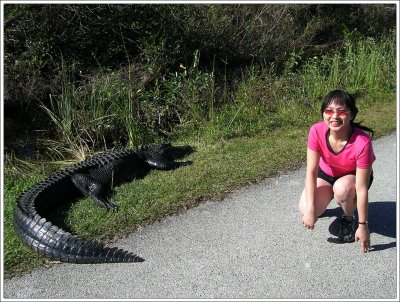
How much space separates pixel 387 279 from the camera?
3195 millimetres

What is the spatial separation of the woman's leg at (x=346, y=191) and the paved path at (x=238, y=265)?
0.36 meters

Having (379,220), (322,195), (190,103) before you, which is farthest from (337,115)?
(190,103)

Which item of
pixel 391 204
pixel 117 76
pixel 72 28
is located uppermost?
pixel 72 28

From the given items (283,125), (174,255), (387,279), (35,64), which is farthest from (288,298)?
(35,64)

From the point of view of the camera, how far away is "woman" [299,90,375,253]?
328 cm

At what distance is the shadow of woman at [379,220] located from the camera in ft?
12.1

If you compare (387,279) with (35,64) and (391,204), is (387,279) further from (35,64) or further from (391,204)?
(35,64)

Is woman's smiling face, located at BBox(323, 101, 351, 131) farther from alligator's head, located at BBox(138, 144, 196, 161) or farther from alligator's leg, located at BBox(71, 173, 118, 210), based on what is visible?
alligator's head, located at BBox(138, 144, 196, 161)

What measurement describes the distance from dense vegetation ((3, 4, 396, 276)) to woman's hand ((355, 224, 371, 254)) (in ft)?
5.09

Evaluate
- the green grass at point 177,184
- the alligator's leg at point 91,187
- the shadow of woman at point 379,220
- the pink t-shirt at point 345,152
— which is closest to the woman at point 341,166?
the pink t-shirt at point 345,152

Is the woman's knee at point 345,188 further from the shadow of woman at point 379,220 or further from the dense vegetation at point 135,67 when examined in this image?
the dense vegetation at point 135,67

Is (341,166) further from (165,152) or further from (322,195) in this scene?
(165,152)

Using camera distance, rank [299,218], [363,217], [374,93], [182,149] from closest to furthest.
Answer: [363,217] → [299,218] → [182,149] → [374,93]

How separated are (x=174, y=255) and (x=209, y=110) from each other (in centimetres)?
361
